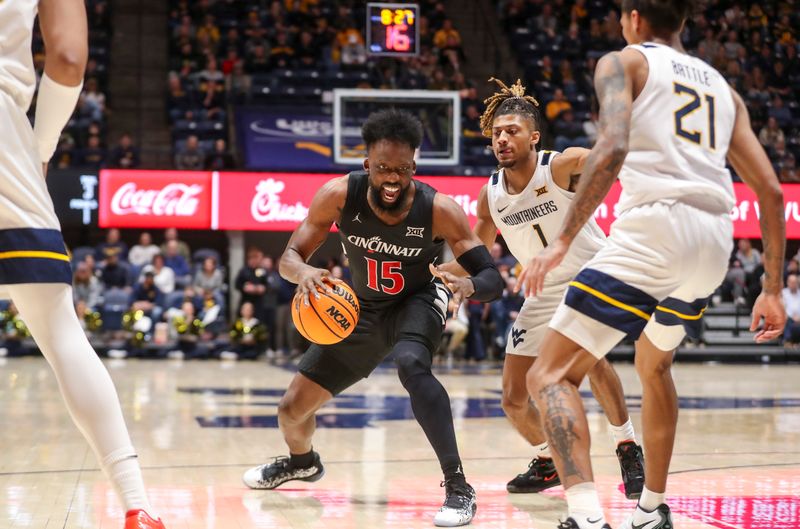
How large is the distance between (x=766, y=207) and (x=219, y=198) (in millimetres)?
12712

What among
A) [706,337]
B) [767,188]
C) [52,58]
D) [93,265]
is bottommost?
→ [706,337]

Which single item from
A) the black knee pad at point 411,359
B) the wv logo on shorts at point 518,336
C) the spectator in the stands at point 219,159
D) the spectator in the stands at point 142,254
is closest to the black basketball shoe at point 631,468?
the wv logo on shorts at point 518,336

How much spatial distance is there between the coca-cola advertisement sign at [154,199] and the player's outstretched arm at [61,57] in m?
12.7

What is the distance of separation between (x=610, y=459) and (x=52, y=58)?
14.2ft

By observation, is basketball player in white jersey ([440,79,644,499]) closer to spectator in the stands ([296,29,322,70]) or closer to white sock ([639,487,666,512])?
white sock ([639,487,666,512])

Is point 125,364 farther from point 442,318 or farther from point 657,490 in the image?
point 657,490

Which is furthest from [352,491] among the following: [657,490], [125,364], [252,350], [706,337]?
[706,337]

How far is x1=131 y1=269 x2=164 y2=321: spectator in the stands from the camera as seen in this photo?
600 inches

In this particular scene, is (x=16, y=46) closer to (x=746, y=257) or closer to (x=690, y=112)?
(x=690, y=112)

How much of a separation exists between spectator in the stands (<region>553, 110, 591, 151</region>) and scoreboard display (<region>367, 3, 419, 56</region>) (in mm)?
4348

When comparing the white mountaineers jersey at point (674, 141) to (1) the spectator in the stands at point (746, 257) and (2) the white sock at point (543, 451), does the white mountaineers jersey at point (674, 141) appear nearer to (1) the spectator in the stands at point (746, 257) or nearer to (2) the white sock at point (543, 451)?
(2) the white sock at point (543, 451)

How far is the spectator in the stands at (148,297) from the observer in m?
15.2

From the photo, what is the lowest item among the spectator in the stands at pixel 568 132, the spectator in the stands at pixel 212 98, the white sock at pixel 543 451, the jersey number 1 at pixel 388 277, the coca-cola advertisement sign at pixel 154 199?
the coca-cola advertisement sign at pixel 154 199

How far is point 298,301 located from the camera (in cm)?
471
